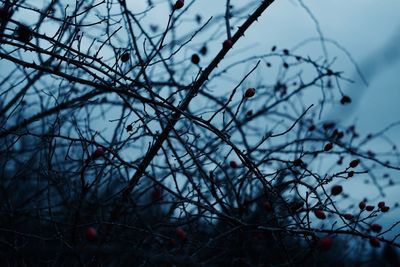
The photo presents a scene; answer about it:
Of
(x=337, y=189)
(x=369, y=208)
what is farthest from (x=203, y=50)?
(x=369, y=208)

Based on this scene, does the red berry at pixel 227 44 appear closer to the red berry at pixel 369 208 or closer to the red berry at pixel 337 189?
the red berry at pixel 337 189

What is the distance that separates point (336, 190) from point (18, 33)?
2.06m

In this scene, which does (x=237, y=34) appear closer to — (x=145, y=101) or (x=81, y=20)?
(x=145, y=101)

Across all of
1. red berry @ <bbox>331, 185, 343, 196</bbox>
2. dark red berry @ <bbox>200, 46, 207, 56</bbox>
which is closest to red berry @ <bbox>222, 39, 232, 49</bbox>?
red berry @ <bbox>331, 185, 343, 196</bbox>

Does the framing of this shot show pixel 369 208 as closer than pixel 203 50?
Yes

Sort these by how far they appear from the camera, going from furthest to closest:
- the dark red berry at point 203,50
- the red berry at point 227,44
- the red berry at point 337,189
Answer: the dark red berry at point 203,50
the red berry at point 337,189
the red berry at point 227,44

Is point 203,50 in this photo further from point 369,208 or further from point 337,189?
point 369,208

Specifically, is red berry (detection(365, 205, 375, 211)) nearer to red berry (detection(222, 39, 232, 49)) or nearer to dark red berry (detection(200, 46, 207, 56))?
red berry (detection(222, 39, 232, 49))

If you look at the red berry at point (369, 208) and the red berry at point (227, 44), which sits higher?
the red berry at point (227, 44)

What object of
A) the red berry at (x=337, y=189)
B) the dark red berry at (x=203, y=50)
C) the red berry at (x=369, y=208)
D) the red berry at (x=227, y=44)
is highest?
the dark red berry at (x=203, y=50)

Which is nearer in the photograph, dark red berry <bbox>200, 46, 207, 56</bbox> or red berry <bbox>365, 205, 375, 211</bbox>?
red berry <bbox>365, 205, 375, 211</bbox>

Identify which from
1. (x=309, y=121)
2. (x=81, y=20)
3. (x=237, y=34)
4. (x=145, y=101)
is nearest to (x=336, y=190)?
(x=237, y=34)

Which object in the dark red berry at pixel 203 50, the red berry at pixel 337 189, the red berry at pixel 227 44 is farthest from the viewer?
the dark red berry at pixel 203 50

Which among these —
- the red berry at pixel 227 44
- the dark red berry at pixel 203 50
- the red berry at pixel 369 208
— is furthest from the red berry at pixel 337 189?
the dark red berry at pixel 203 50
